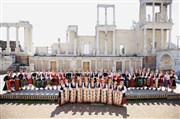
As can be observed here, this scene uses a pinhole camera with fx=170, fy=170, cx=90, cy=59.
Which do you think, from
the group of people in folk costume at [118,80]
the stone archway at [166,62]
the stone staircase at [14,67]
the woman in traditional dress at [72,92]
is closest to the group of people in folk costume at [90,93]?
the woman in traditional dress at [72,92]

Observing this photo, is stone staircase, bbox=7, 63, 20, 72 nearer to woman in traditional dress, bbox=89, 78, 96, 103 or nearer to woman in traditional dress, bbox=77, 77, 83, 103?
woman in traditional dress, bbox=77, 77, 83, 103

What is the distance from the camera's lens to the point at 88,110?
26.7 feet

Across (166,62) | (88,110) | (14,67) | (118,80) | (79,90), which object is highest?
(166,62)

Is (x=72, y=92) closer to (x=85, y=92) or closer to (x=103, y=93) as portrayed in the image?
(x=85, y=92)

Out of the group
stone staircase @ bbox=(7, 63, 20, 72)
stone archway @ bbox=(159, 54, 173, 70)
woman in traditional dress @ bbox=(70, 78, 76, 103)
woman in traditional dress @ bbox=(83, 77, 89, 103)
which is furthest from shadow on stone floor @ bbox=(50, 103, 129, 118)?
stone archway @ bbox=(159, 54, 173, 70)

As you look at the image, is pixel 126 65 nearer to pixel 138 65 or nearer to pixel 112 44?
pixel 138 65

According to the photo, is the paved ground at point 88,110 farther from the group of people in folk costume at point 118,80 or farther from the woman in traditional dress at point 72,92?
the group of people in folk costume at point 118,80

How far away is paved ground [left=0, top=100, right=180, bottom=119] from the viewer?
741cm

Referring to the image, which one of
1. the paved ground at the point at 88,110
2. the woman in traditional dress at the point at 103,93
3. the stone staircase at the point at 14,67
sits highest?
the stone staircase at the point at 14,67

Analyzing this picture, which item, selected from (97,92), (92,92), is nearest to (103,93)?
(97,92)

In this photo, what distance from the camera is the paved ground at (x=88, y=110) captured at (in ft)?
24.3

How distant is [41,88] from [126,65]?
16529 millimetres

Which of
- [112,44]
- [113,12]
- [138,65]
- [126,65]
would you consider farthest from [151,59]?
[113,12]

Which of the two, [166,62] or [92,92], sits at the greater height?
[166,62]
